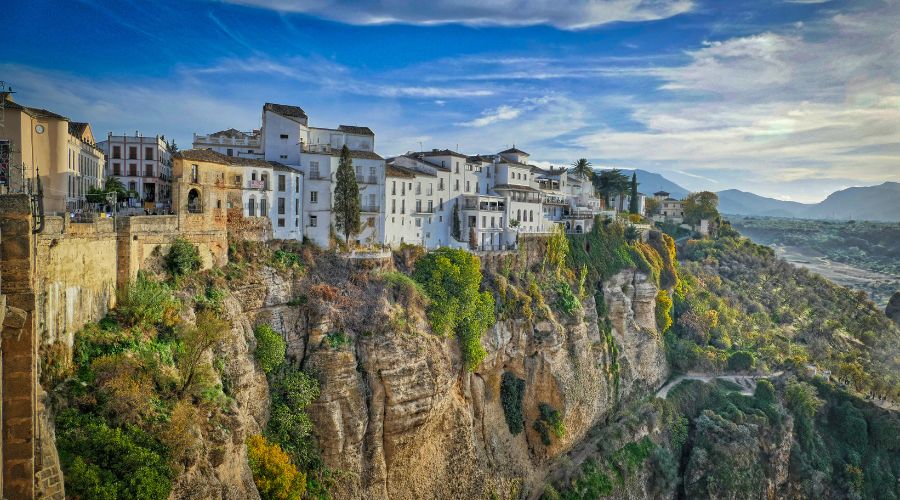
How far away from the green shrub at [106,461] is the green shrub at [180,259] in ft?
30.8

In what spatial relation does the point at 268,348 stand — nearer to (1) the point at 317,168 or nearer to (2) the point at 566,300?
(1) the point at 317,168

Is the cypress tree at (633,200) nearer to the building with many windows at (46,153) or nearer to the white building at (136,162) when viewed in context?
the white building at (136,162)

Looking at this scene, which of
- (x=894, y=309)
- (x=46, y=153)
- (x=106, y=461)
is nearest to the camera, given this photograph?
(x=106, y=461)

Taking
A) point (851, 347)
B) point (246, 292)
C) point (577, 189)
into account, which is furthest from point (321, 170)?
point (851, 347)

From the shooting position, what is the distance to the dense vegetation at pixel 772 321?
57500 millimetres

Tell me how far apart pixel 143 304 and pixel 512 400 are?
23.9 metres

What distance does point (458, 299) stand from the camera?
36.2 meters

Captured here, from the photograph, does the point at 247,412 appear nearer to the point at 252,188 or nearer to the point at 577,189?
the point at 252,188

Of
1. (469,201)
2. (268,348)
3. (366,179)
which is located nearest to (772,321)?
(469,201)

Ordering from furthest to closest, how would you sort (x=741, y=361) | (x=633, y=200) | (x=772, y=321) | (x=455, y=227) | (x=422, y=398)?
(x=633, y=200) → (x=772, y=321) → (x=741, y=361) → (x=455, y=227) → (x=422, y=398)

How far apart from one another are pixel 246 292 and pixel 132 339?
320 inches

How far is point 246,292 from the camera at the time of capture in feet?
91.7

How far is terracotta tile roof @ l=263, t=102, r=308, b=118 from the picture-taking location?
36969mm

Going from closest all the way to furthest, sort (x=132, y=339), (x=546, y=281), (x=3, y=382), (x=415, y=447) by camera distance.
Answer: (x=3, y=382) → (x=132, y=339) → (x=415, y=447) → (x=546, y=281)
